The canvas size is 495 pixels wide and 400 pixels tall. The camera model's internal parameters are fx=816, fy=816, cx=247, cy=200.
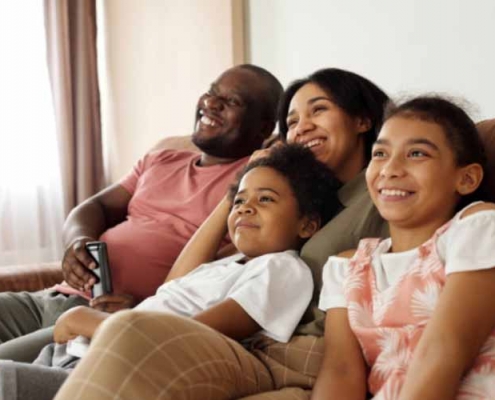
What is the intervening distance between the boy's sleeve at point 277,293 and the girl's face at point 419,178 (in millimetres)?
232

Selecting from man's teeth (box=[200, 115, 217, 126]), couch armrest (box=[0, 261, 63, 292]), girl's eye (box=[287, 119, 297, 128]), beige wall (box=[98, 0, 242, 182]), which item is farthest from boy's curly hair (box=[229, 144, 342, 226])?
beige wall (box=[98, 0, 242, 182])

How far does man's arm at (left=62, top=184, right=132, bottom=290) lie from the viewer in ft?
6.77

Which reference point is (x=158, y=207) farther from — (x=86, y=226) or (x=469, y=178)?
(x=469, y=178)

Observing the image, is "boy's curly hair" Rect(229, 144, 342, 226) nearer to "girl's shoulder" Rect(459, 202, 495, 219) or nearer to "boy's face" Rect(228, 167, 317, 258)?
"boy's face" Rect(228, 167, 317, 258)

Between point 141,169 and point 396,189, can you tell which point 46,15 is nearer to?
point 141,169

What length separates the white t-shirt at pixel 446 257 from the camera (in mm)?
1191

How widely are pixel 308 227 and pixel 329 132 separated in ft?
0.74

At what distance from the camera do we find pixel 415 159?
4.39ft

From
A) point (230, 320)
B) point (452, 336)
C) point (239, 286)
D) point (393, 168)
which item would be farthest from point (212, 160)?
point (452, 336)

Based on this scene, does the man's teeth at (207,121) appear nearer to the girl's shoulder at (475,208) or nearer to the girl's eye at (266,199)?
the girl's eye at (266,199)

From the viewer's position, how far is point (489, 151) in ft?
4.71

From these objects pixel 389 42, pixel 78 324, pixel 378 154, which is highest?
pixel 389 42

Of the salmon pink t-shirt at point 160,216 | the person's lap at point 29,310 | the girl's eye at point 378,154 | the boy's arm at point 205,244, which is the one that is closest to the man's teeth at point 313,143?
the boy's arm at point 205,244

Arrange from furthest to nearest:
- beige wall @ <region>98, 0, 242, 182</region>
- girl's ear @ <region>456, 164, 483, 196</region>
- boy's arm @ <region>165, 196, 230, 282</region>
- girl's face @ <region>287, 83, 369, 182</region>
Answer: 1. beige wall @ <region>98, 0, 242, 182</region>
2. boy's arm @ <region>165, 196, 230, 282</region>
3. girl's face @ <region>287, 83, 369, 182</region>
4. girl's ear @ <region>456, 164, 483, 196</region>
